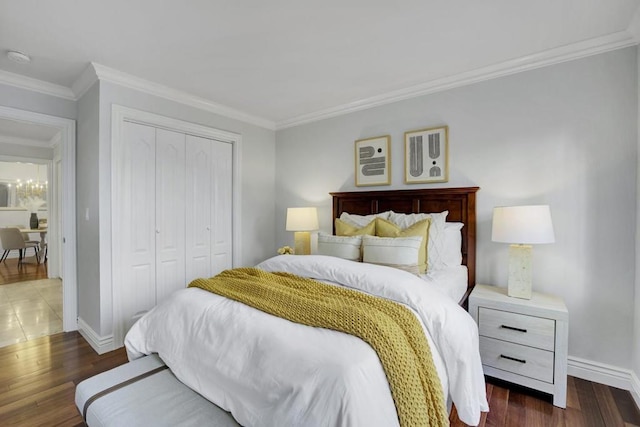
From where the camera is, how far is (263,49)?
2.27m

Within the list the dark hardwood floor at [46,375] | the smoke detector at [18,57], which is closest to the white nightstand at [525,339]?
the dark hardwood floor at [46,375]

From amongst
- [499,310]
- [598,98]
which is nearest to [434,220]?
[499,310]

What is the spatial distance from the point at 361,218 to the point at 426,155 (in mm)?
865

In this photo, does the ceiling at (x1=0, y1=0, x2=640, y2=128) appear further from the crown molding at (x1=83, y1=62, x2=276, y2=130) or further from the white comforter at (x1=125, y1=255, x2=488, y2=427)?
the white comforter at (x1=125, y1=255, x2=488, y2=427)

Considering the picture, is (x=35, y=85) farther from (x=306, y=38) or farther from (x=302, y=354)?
(x=302, y=354)

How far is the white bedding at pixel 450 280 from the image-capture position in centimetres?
207

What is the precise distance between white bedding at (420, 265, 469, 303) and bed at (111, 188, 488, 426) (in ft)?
1.29

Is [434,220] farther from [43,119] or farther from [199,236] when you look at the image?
[43,119]

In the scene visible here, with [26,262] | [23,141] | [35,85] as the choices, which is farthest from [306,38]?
[26,262]

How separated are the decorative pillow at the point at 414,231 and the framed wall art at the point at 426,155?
56cm

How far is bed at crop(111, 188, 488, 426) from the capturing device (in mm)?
1027

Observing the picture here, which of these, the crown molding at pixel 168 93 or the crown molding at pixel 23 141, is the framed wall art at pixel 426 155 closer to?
the crown molding at pixel 168 93

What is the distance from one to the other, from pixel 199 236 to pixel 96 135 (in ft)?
4.41

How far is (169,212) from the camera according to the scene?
10.2ft
